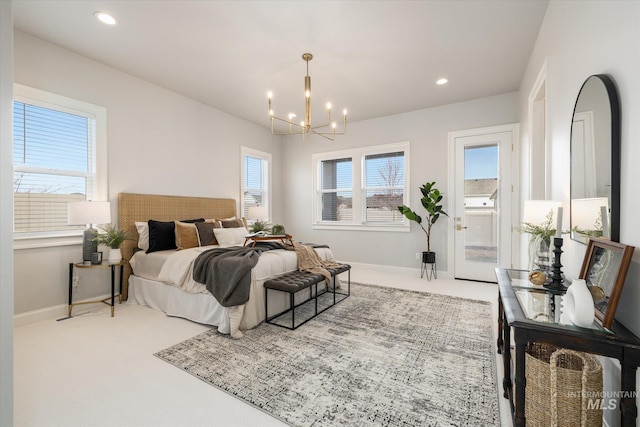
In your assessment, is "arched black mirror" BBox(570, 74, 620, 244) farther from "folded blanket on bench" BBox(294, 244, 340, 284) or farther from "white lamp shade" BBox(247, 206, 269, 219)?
"white lamp shade" BBox(247, 206, 269, 219)

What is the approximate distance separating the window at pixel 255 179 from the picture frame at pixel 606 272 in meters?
4.90

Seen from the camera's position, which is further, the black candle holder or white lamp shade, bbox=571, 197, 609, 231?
the black candle holder

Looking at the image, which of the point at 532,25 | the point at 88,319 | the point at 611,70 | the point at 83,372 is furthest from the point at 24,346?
the point at 532,25

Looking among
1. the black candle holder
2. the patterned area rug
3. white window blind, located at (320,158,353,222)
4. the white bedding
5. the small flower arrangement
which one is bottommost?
the patterned area rug

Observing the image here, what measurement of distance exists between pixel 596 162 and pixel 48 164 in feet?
15.3

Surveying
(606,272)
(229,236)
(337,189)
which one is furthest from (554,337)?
(337,189)

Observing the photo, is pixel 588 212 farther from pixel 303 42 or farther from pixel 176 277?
pixel 176 277

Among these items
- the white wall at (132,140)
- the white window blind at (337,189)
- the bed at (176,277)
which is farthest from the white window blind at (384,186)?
the white wall at (132,140)

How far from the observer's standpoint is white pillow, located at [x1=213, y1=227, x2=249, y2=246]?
394 centimetres

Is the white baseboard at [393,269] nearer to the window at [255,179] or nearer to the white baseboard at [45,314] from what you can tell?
the window at [255,179]

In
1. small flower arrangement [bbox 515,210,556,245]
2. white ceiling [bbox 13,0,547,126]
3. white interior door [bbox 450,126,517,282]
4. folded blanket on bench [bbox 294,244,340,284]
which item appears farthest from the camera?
white interior door [bbox 450,126,517,282]

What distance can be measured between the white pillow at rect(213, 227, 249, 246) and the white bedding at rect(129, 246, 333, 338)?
2.08ft

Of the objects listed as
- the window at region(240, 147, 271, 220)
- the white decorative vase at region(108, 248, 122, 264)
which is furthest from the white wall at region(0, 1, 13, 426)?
the window at region(240, 147, 271, 220)

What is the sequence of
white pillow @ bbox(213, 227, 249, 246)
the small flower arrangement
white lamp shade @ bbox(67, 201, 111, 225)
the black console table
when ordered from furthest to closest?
white pillow @ bbox(213, 227, 249, 246) → white lamp shade @ bbox(67, 201, 111, 225) → the small flower arrangement → the black console table
